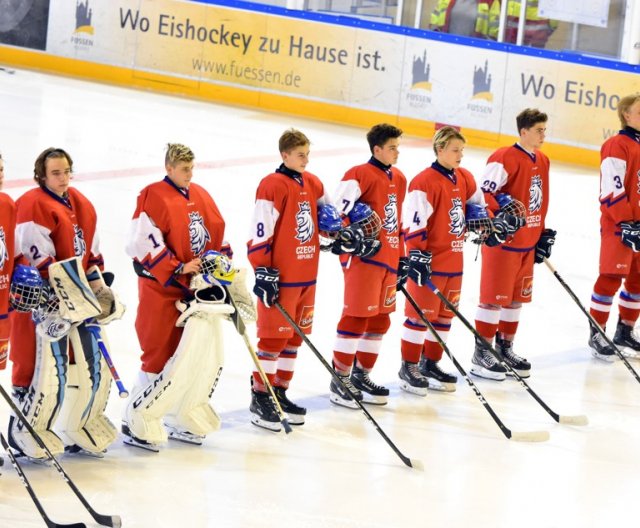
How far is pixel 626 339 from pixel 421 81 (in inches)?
346

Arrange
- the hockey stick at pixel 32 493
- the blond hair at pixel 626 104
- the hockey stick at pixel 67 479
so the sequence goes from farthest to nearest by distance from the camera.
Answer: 1. the blond hair at pixel 626 104
2. the hockey stick at pixel 67 479
3. the hockey stick at pixel 32 493

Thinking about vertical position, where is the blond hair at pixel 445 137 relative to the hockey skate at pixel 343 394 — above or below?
above

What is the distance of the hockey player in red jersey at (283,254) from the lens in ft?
19.3

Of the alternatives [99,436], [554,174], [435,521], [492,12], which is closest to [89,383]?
[99,436]

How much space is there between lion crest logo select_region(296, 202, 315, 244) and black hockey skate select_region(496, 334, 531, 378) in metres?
1.77

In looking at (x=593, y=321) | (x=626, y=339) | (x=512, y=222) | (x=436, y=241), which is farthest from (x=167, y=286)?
(x=626, y=339)

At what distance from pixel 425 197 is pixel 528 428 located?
1.28m

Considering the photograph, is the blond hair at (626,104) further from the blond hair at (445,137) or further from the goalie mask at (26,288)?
the goalie mask at (26,288)

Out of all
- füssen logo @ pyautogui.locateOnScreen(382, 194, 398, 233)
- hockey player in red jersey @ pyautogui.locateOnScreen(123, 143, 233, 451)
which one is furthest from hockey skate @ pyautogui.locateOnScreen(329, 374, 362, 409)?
hockey player in red jersey @ pyautogui.locateOnScreen(123, 143, 233, 451)

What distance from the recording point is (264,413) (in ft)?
19.7

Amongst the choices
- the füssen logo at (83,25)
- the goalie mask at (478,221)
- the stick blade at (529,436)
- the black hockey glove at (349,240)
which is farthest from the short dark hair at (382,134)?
the füssen logo at (83,25)

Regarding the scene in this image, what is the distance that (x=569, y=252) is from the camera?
10.7 meters

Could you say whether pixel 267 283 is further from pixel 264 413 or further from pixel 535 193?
pixel 535 193

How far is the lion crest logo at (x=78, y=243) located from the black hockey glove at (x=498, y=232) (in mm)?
2443
